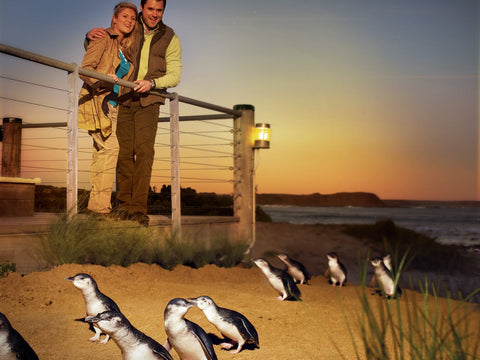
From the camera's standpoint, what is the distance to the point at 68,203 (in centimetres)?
437

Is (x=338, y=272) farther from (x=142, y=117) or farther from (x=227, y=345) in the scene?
(x=227, y=345)

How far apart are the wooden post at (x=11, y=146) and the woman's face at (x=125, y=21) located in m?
2.50

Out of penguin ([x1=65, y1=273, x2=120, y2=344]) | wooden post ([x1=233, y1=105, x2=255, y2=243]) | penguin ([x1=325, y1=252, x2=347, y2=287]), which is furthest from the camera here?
wooden post ([x1=233, y1=105, x2=255, y2=243])

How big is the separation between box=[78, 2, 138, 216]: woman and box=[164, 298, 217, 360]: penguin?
271 cm

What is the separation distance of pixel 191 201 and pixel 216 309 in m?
6.83

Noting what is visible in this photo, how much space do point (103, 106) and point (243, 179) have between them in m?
2.56

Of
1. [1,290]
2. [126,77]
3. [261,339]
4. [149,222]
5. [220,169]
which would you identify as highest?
[126,77]

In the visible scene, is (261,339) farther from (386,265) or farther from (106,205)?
(106,205)

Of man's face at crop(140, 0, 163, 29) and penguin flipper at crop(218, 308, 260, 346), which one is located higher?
man's face at crop(140, 0, 163, 29)

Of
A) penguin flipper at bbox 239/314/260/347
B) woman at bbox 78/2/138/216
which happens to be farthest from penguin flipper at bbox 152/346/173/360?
woman at bbox 78/2/138/216

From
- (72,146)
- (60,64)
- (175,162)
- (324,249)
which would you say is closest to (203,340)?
(72,146)

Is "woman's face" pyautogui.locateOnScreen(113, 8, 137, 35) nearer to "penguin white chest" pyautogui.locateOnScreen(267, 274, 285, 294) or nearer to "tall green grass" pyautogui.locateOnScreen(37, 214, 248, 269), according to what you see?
"tall green grass" pyautogui.locateOnScreen(37, 214, 248, 269)

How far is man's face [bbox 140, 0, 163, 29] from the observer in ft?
17.5

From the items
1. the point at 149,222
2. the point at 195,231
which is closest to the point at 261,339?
the point at 149,222
